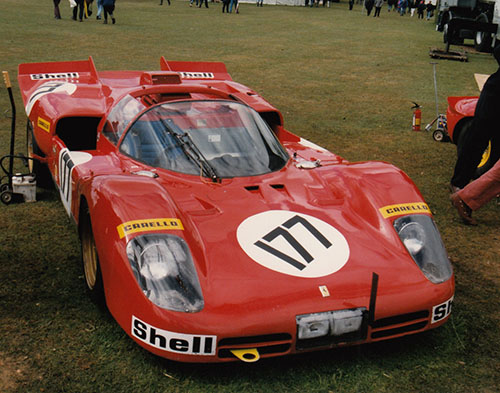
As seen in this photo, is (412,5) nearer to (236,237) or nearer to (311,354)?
(236,237)

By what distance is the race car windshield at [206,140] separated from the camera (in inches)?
165

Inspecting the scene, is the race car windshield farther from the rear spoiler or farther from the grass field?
the rear spoiler

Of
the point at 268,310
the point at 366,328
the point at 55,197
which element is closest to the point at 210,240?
the point at 268,310

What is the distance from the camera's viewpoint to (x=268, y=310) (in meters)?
2.89

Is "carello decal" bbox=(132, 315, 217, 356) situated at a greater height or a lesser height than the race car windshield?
lesser

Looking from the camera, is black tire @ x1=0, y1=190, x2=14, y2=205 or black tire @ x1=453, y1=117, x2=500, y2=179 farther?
black tire @ x1=453, y1=117, x2=500, y2=179

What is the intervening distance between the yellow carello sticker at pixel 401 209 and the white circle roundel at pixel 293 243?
1.17ft

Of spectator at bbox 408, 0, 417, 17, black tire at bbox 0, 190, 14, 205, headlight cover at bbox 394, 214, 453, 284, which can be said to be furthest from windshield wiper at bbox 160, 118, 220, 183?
spectator at bbox 408, 0, 417, 17

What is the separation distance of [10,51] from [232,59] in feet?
18.3

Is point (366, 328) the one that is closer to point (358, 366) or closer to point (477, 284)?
point (358, 366)

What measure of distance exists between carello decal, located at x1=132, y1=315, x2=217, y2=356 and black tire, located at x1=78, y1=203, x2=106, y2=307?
690mm

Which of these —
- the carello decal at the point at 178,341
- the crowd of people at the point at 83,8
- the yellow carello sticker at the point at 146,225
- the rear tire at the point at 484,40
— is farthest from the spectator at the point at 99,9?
the carello decal at the point at 178,341

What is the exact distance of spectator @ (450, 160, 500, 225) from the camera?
5.23 metres

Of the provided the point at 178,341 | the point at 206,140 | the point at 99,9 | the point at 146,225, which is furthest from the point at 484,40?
the point at 178,341
